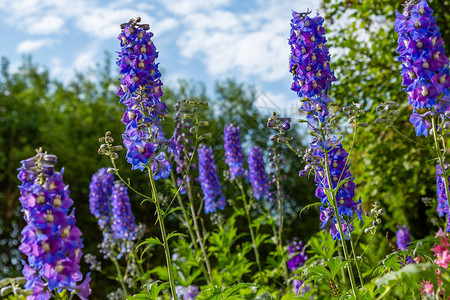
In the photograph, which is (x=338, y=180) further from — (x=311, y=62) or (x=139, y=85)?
(x=139, y=85)

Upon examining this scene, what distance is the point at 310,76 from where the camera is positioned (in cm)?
328

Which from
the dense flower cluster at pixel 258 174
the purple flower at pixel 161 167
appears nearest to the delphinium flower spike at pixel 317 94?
the purple flower at pixel 161 167

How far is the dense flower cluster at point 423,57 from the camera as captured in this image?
2.97m

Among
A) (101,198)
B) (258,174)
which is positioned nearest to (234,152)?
(258,174)

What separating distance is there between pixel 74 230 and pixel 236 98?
11493mm

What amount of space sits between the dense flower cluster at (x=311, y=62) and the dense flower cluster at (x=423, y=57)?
19.1 inches

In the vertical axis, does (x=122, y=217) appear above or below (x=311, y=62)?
below

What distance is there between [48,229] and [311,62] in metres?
1.96

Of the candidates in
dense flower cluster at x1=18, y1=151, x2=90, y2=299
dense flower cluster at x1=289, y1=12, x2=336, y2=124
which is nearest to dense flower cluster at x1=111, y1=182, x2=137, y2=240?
dense flower cluster at x1=289, y1=12, x2=336, y2=124

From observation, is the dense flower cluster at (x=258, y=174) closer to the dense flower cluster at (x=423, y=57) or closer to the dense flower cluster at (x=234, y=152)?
the dense flower cluster at (x=234, y=152)

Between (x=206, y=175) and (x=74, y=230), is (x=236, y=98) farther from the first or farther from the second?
(x=74, y=230)

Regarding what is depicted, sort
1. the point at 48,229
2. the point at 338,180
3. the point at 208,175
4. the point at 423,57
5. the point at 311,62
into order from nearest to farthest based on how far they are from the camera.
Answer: the point at 48,229, the point at 423,57, the point at 311,62, the point at 338,180, the point at 208,175

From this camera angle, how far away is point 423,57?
2982 mm

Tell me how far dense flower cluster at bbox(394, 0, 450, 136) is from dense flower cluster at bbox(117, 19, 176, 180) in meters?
1.58
